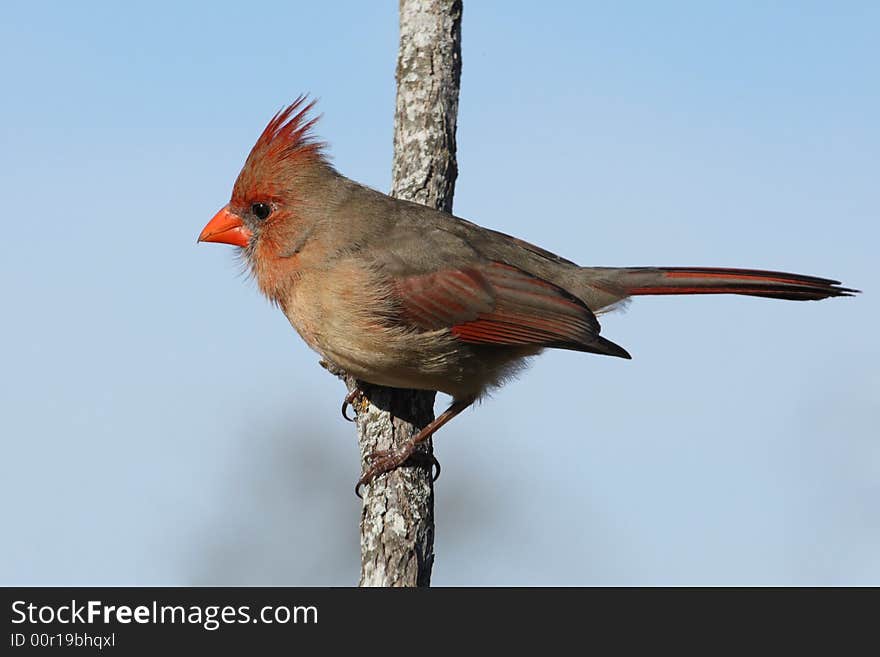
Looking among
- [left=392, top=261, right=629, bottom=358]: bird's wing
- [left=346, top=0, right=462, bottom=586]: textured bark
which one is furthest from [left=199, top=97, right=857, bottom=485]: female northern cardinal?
[left=346, top=0, right=462, bottom=586]: textured bark

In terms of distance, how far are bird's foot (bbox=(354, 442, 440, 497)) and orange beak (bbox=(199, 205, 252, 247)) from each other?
45.2 inches

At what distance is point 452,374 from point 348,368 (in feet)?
1.48

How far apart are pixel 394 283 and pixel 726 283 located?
1.51m

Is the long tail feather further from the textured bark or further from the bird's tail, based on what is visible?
the textured bark

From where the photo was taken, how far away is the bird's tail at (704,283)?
468 cm

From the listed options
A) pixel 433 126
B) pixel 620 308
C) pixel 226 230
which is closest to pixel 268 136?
pixel 226 230

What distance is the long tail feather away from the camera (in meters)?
4.67

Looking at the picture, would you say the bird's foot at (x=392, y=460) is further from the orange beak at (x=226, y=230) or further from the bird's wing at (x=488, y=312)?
the orange beak at (x=226, y=230)

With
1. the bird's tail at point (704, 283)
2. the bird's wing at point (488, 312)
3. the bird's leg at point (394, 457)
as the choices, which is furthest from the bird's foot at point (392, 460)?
the bird's tail at point (704, 283)

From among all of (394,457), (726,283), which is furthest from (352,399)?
(726,283)

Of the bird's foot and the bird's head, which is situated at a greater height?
the bird's head

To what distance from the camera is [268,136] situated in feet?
15.2

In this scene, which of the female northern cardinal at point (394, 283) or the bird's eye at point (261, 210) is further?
the bird's eye at point (261, 210)
